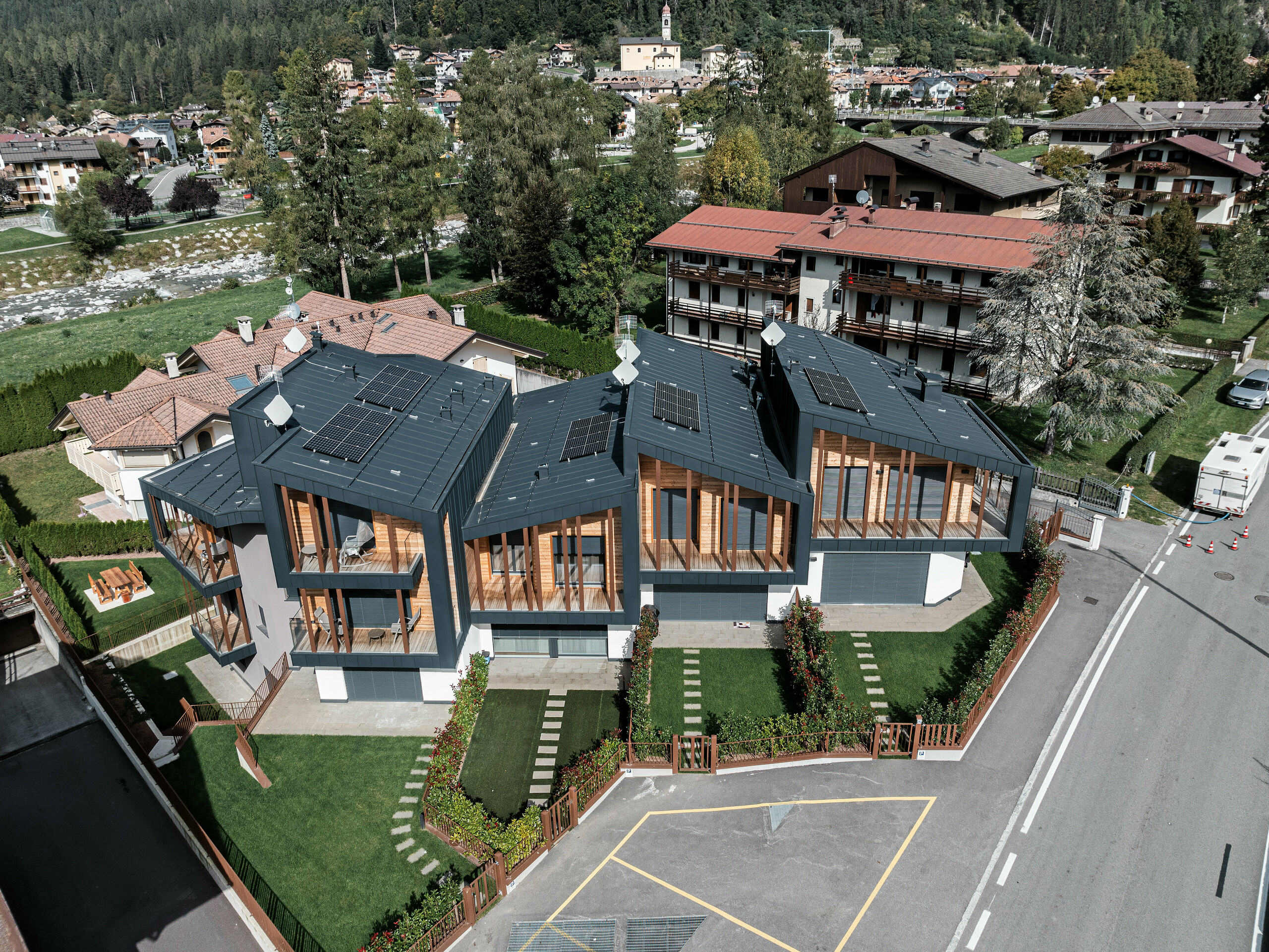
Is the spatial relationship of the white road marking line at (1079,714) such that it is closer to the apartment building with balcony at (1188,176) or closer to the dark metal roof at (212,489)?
the dark metal roof at (212,489)

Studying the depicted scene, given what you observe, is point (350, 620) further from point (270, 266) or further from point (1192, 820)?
point (270, 266)

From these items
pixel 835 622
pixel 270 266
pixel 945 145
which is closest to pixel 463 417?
pixel 835 622

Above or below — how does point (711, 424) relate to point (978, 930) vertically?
above

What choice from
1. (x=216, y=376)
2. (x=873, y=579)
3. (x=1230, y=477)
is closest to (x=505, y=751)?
(x=873, y=579)

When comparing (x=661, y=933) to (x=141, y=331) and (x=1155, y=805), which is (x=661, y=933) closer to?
(x=1155, y=805)

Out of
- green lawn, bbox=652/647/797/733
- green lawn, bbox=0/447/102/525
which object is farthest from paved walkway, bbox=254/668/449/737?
green lawn, bbox=0/447/102/525

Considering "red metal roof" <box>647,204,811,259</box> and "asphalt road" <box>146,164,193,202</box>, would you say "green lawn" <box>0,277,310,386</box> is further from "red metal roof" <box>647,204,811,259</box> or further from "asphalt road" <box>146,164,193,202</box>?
"asphalt road" <box>146,164,193,202</box>
